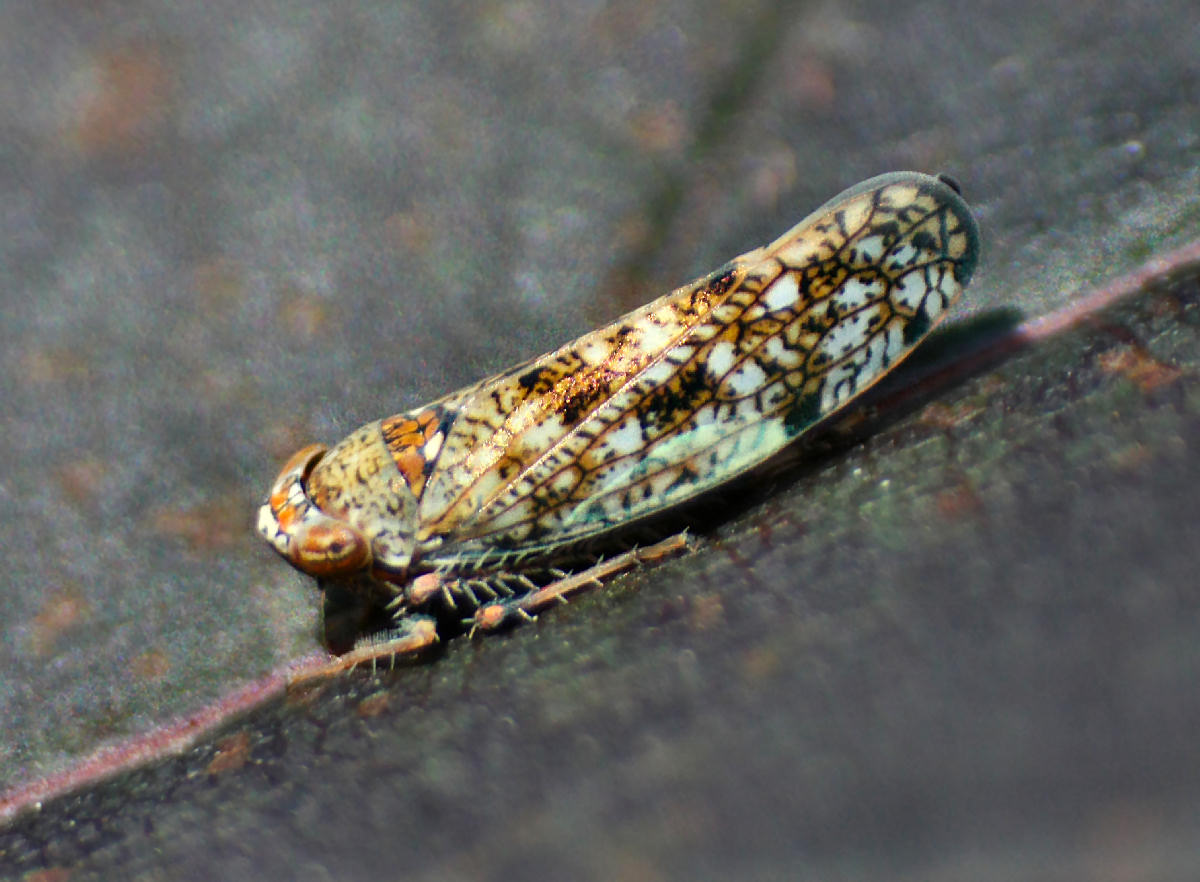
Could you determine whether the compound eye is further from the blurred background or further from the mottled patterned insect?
the blurred background

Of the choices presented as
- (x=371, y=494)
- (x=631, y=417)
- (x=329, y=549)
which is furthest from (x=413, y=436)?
(x=631, y=417)

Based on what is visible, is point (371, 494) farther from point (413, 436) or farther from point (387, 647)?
point (387, 647)

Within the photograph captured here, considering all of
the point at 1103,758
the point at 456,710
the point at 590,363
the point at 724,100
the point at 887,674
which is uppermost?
the point at 724,100

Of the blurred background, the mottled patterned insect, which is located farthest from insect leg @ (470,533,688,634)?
the blurred background

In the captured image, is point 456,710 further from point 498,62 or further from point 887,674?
point 498,62

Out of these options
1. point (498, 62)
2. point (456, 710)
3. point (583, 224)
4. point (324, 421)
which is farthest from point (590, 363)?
point (456, 710)

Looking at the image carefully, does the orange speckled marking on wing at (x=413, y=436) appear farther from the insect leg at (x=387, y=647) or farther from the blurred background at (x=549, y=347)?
the insect leg at (x=387, y=647)
